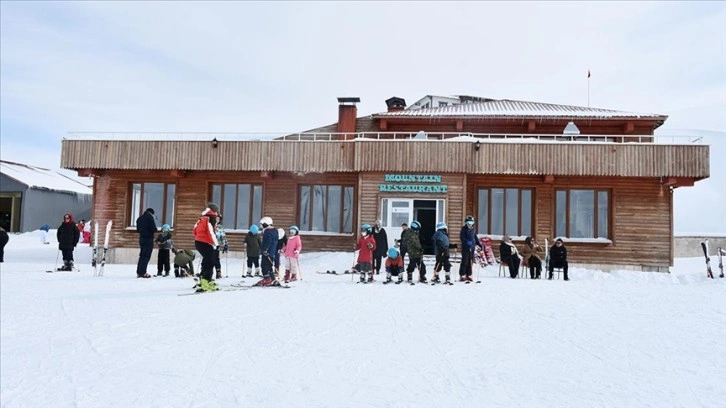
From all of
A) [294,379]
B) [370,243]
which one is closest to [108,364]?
[294,379]

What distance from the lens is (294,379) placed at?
5.11 m

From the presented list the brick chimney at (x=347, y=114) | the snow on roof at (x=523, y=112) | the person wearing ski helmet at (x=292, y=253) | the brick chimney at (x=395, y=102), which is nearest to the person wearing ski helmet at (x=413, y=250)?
the person wearing ski helmet at (x=292, y=253)

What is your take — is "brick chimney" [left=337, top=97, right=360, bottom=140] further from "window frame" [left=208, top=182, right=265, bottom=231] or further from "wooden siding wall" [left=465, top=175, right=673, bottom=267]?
"wooden siding wall" [left=465, top=175, right=673, bottom=267]

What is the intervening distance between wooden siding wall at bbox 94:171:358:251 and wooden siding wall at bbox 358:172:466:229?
4.43ft

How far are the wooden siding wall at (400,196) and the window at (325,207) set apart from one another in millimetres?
1466

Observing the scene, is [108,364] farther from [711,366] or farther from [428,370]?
[711,366]

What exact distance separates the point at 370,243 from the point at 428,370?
282 inches

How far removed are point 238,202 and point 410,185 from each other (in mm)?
6675

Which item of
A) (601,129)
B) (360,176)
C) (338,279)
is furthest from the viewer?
(601,129)

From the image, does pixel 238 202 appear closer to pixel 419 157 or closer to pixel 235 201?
pixel 235 201

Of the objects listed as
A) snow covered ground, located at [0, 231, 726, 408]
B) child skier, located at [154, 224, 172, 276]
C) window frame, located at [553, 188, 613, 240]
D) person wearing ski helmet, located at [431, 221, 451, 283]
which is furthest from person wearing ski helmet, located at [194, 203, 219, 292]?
window frame, located at [553, 188, 613, 240]

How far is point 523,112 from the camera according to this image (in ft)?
74.7

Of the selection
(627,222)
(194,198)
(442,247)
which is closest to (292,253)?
(442,247)

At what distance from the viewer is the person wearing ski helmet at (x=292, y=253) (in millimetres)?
12453
